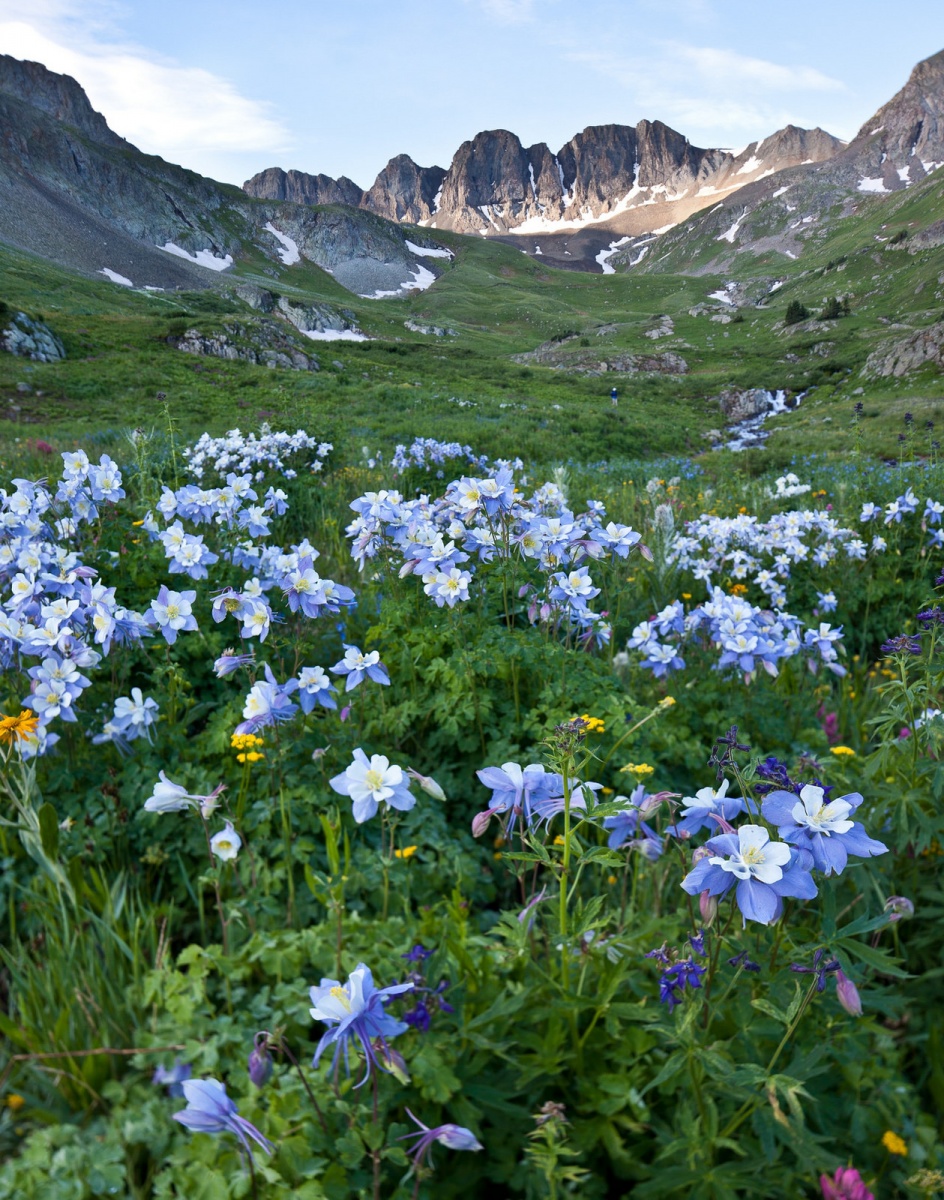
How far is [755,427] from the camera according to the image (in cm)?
2920

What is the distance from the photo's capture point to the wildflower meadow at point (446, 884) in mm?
1354

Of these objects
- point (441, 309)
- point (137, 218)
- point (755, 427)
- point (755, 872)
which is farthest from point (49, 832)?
point (137, 218)

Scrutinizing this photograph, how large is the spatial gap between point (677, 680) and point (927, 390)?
103ft

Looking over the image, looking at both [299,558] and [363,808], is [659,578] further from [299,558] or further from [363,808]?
[363,808]

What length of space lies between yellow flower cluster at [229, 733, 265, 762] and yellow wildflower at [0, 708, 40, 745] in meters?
0.68

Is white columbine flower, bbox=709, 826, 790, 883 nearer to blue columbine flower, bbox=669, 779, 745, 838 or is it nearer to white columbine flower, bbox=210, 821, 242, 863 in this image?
blue columbine flower, bbox=669, 779, 745, 838

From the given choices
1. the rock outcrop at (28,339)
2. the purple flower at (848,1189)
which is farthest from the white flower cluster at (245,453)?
the rock outcrop at (28,339)

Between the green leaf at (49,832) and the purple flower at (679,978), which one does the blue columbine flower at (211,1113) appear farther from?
the green leaf at (49,832)

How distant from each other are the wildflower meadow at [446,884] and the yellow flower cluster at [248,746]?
33mm

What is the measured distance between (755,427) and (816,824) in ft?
103

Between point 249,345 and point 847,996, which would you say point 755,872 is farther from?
point 249,345


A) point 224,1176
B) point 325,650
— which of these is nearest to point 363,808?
point 224,1176

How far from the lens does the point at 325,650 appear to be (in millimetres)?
3688

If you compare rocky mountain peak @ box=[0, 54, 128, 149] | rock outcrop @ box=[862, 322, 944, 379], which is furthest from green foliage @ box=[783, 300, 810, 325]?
rocky mountain peak @ box=[0, 54, 128, 149]
